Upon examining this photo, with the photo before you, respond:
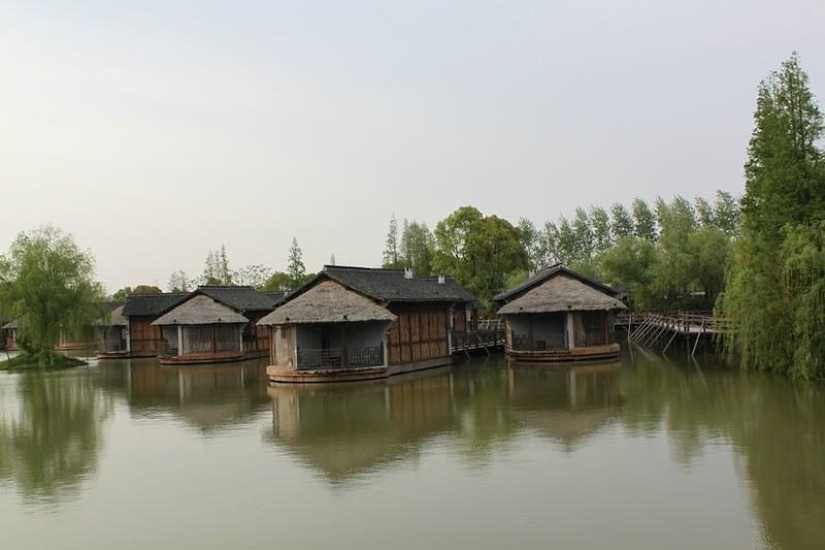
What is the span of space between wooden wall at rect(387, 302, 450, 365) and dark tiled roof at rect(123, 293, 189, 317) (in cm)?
2241

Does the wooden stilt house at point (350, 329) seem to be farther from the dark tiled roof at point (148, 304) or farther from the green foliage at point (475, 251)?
the green foliage at point (475, 251)

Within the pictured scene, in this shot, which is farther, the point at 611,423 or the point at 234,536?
the point at 611,423

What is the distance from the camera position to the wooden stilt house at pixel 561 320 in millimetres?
36000

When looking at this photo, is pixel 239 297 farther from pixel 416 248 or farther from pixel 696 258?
pixel 416 248

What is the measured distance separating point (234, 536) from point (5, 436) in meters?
12.4

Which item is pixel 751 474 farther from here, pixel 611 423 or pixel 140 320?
pixel 140 320

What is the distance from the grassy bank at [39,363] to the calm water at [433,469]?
18.8m

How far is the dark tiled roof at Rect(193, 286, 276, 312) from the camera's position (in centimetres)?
4656

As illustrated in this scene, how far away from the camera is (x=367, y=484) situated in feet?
43.8

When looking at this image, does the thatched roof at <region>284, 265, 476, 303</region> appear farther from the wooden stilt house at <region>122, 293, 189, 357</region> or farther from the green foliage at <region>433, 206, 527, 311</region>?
the green foliage at <region>433, 206, 527, 311</region>

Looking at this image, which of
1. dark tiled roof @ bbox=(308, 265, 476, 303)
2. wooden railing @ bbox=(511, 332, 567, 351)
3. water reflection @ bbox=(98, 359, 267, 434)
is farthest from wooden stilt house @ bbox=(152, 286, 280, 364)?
wooden railing @ bbox=(511, 332, 567, 351)

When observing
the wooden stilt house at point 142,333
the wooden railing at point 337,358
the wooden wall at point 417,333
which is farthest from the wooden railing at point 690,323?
the wooden stilt house at point 142,333

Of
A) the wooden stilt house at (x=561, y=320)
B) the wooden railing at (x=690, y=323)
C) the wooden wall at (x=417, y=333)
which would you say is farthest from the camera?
the wooden stilt house at (x=561, y=320)

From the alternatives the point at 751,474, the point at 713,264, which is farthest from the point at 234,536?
the point at 713,264
